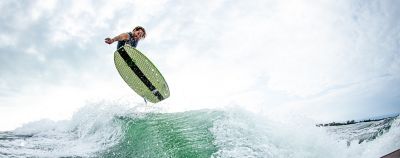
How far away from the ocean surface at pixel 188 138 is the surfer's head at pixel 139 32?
255 centimetres

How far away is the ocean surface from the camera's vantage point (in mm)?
5941

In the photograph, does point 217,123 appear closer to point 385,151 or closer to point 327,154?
point 327,154

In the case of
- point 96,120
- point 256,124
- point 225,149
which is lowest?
point 225,149

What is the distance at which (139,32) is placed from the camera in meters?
8.98

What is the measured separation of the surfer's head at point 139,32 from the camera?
29.2 ft

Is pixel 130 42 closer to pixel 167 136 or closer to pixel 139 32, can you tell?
pixel 139 32

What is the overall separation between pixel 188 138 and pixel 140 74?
3.22 metres

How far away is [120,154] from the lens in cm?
630

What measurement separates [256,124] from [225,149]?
1.82 meters

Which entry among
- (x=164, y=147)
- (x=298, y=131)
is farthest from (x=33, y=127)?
(x=298, y=131)

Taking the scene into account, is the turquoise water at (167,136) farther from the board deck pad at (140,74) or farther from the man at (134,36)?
the man at (134,36)

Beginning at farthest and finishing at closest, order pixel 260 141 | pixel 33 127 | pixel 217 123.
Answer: pixel 33 127 → pixel 217 123 → pixel 260 141

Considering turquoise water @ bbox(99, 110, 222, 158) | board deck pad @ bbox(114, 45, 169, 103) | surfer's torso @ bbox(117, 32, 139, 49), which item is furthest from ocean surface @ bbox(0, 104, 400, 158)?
surfer's torso @ bbox(117, 32, 139, 49)

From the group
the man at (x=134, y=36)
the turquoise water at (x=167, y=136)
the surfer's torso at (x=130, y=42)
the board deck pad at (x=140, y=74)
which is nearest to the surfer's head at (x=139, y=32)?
the man at (x=134, y=36)
